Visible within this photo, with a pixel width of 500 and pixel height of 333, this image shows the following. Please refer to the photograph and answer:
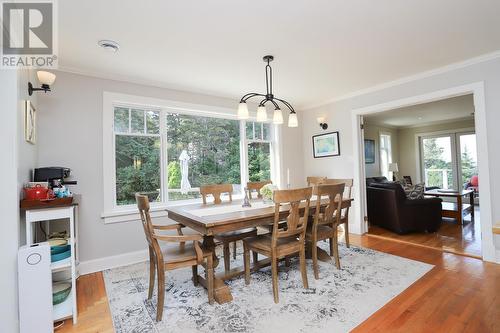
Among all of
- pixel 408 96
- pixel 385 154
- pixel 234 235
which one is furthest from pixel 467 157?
pixel 234 235

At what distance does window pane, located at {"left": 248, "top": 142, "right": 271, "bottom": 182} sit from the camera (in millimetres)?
4641

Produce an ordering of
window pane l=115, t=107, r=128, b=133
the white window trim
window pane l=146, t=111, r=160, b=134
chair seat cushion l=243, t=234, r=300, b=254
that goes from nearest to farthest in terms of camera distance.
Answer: chair seat cushion l=243, t=234, r=300, b=254 → the white window trim → window pane l=115, t=107, r=128, b=133 → window pane l=146, t=111, r=160, b=134

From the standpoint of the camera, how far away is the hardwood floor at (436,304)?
1795 millimetres

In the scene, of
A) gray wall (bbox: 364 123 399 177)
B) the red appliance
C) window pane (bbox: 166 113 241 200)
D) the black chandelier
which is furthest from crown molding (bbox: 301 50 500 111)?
the red appliance

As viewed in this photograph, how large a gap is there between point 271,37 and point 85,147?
2.51m

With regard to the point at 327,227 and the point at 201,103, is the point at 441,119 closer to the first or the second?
the point at 327,227

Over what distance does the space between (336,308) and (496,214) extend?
2444 mm

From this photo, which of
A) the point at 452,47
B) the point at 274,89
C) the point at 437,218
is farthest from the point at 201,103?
the point at 437,218

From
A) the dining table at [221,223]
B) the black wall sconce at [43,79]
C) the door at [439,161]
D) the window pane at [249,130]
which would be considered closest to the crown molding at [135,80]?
the black wall sconce at [43,79]

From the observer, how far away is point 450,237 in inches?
152

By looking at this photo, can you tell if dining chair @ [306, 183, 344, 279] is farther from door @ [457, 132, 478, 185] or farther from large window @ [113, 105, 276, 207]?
door @ [457, 132, 478, 185]

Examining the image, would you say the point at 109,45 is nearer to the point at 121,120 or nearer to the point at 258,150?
the point at 121,120

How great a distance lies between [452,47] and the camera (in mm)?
2711

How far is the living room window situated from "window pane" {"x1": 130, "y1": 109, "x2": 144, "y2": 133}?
22.1 feet
